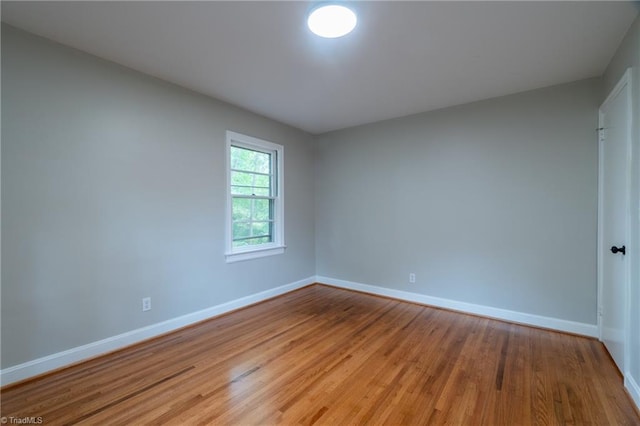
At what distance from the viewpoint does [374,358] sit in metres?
2.36

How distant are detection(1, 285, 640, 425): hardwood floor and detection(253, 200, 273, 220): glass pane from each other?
1.48m

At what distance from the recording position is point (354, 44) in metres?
2.20

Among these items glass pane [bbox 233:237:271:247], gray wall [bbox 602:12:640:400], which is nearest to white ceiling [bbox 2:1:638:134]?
gray wall [bbox 602:12:640:400]

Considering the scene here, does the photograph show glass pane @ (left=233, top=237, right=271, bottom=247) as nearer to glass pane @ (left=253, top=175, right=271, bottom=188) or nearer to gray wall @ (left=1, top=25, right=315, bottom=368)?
gray wall @ (left=1, top=25, right=315, bottom=368)

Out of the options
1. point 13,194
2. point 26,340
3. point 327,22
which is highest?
point 327,22

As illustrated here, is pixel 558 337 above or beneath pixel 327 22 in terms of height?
beneath

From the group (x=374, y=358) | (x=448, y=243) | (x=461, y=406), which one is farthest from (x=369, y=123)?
(x=461, y=406)

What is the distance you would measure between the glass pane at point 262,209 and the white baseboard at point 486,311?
1.66 metres

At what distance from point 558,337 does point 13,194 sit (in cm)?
481

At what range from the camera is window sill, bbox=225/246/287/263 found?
11.4 ft

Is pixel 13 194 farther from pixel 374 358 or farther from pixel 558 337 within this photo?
pixel 558 337

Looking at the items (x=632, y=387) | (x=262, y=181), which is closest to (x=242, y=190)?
(x=262, y=181)

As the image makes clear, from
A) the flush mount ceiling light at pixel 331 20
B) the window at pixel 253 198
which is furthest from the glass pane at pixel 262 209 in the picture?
the flush mount ceiling light at pixel 331 20

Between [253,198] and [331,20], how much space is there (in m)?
2.47
